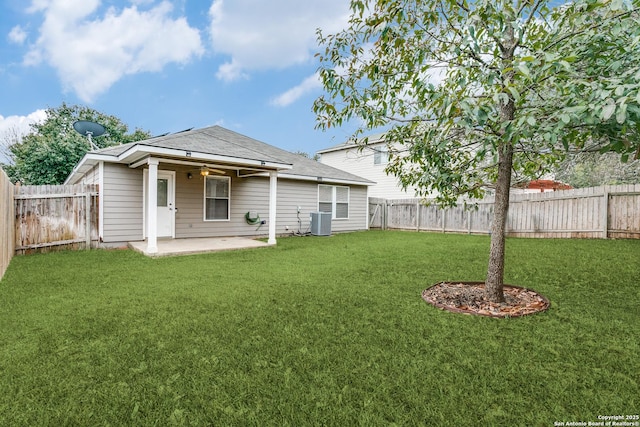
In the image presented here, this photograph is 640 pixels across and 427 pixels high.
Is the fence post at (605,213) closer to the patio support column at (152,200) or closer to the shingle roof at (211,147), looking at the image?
the shingle roof at (211,147)

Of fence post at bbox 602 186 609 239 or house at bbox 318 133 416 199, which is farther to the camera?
house at bbox 318 133 416 199

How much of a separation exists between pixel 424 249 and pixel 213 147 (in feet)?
Answer: 18.9

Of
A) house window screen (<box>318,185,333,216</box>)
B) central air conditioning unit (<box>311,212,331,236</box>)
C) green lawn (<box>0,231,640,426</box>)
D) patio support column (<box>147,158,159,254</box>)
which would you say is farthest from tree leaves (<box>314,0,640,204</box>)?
house window screen (<box>318,185,333,216</box>)

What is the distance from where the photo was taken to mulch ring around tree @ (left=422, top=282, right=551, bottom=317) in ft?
11.1

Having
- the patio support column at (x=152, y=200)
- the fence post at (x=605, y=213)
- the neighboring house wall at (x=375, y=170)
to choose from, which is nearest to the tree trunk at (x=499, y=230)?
the patio support column at (x=152, y=200)

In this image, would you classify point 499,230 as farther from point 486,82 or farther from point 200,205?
point 200,205

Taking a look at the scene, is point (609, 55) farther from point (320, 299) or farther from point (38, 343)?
point (38, 343)

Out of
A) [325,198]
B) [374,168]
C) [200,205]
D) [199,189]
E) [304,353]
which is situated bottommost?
[304,353]

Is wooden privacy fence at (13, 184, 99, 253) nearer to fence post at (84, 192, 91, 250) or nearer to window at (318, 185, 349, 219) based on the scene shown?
fence post at (84, 192, 91, 250)

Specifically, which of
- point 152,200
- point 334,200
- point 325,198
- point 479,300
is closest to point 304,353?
point 479,300

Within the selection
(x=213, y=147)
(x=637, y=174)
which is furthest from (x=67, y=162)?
(x=637, y=174)

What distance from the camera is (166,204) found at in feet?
28.9

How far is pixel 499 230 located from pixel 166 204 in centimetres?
814

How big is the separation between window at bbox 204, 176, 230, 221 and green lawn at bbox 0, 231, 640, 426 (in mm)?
4835
